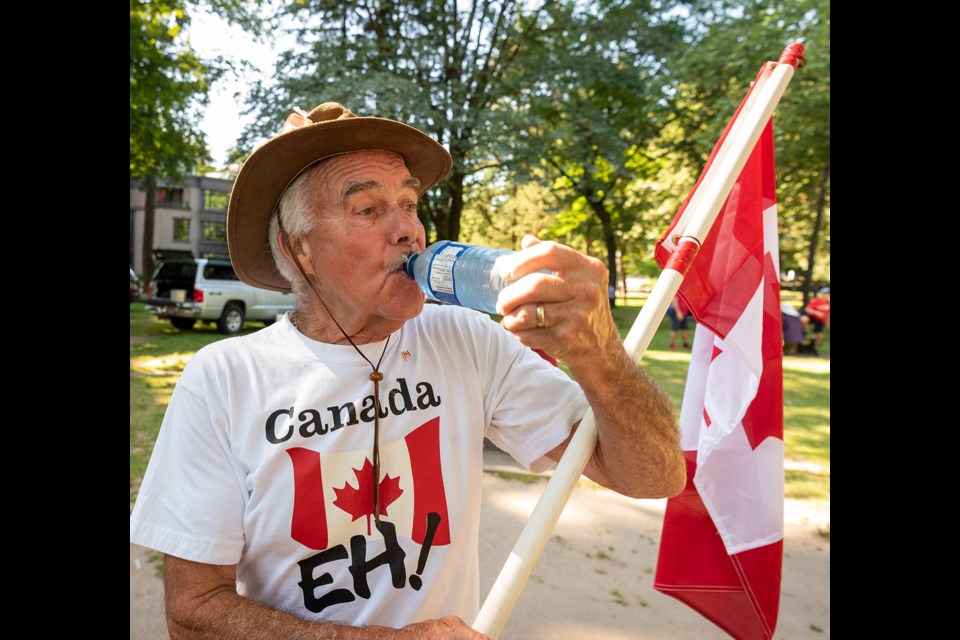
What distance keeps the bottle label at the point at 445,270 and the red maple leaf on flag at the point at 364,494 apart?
506 mm

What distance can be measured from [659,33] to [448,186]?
5.69 m

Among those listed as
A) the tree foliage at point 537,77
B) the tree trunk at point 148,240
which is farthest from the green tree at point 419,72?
the tree trunk at point 148,240

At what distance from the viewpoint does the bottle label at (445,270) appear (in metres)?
1.53

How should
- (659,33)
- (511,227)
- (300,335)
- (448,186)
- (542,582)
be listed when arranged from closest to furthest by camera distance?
(300,335), (542,582), (448,186), (659,33), (511,227)

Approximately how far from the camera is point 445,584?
175 cm

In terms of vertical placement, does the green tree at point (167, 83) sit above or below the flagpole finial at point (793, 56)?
above

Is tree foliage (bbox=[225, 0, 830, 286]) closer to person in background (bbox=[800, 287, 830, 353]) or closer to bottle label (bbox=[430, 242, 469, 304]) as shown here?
person in background (bbox=[800, 287, 830, 353])

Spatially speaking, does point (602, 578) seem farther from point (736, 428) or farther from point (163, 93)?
point (163, 93)

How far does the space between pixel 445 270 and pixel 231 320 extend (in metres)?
17.1

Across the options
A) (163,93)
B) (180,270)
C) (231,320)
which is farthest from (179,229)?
(163,93)

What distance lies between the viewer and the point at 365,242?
181cm

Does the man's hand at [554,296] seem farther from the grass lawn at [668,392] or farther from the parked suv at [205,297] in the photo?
the parked suv at [205,297]
